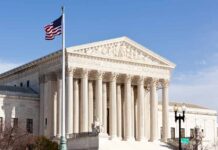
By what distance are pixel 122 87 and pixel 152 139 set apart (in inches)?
415

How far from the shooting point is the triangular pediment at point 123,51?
91.9m

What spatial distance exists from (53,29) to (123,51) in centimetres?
4311

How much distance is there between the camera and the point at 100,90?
92688 millimetres

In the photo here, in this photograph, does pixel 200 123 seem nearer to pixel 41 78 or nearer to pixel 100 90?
pixel 100 90

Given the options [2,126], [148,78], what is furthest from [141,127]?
[2,126]

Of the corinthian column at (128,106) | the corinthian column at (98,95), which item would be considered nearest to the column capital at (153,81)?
the corinthian column at (128,106)

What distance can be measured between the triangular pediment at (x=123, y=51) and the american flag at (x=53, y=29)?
3383 cm

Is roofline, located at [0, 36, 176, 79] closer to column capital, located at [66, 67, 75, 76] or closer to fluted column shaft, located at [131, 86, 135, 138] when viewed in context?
column capital, located at [66, 67, 75, 76]

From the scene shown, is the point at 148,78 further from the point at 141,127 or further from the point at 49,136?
the point at 49,136

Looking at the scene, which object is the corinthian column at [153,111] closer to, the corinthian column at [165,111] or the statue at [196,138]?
the corinthian column at [165,111]

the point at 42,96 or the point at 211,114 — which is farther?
the point at 211,114

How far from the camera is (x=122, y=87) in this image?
10100 centimetres

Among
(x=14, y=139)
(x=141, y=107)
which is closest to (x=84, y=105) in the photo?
(x=141, y=107)

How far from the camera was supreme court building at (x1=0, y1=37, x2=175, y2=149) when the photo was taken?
3583 inches
